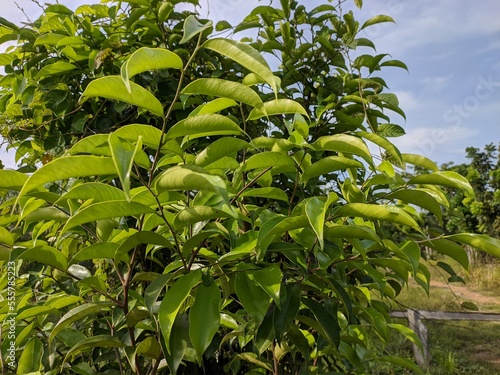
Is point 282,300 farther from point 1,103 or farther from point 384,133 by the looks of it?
point 1,103

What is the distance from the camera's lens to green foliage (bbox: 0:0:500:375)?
732 mm

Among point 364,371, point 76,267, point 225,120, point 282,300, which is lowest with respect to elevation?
point 364,371

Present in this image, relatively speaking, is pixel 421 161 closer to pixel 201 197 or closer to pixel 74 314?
pixel 201 197

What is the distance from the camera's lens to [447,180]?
88 cm

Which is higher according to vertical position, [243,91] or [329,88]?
[329,88]

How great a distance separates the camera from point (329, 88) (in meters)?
1.71

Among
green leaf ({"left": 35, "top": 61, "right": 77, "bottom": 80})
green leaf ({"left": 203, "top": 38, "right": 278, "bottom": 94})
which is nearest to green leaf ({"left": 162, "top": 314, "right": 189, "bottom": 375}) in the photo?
green leaf ({"left": 203, "top": 38, "right": 278, "bottom": 94})

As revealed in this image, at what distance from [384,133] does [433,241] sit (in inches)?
24.8

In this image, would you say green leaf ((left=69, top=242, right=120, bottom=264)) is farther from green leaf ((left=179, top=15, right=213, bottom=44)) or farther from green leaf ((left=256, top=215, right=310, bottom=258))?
green leaf ((left=179, top=15, right=213, bottom=44))

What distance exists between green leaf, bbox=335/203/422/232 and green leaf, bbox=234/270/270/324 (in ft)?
0.68

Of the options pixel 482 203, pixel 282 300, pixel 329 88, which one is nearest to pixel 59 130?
pixel 329 88

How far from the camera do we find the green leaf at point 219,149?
2.59 ft

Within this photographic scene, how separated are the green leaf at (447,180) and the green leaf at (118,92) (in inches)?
21.2

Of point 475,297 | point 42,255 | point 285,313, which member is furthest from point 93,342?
point 475,297
